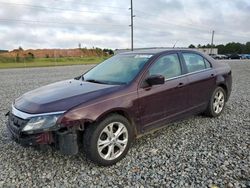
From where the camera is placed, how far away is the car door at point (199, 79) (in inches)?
185

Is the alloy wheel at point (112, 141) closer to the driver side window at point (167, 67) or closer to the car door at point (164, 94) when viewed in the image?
the car door at point (164, 94)

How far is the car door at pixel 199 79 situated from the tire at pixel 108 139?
65.4 inches

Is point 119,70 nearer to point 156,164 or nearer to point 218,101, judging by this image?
point 156,164

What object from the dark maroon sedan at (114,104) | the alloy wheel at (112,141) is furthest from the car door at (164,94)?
the alloy wheel at (112,141)

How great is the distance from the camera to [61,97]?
3.42m

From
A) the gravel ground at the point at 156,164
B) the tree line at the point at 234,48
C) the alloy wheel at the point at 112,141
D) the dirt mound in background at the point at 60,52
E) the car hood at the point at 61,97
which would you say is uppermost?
the tree line at the point at 234,48

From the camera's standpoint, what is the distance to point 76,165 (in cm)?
348

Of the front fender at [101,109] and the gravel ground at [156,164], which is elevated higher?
the front fender at [101,109]

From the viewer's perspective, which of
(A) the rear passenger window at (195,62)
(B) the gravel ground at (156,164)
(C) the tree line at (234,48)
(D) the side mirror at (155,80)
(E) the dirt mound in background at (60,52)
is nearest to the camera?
(B) the gravel ground at (156,164)

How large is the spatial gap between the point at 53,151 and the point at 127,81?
1566 millimetres

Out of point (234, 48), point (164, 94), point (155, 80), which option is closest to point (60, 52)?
point (234, 48)

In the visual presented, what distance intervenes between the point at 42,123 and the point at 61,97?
19.1 inches

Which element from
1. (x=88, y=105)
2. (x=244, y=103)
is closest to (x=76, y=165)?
(x=88, y=105)

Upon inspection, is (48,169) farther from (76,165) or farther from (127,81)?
(127,81)
